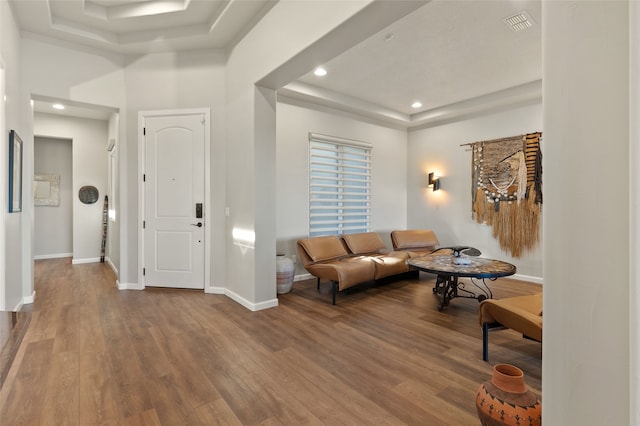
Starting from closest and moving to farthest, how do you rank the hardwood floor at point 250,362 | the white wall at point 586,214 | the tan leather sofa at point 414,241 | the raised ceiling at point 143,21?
the white wall at point 586,214
the hardwood floor at point 250,362
the raised ceiling at point 143,21
the tan leather sofa at point 414,241

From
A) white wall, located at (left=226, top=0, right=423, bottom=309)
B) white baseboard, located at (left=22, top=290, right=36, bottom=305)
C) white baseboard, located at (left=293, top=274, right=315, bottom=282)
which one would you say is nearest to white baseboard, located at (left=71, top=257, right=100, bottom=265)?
white baseboard, located at (left=22, top=290, right=36, bottom=305)

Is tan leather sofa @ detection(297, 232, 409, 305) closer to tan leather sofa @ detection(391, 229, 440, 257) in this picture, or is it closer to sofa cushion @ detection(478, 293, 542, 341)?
tan leather sofa @ detection(391, 229, 440, 257)

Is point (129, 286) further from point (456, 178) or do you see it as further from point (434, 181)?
point (456, 178)

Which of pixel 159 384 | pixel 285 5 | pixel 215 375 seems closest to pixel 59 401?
pixel 159 384

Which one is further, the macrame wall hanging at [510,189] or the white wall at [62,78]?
the macrame wall hanging at [510,189]

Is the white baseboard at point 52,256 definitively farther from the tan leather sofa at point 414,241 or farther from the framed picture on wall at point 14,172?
the tan leather sofa at point 414,241

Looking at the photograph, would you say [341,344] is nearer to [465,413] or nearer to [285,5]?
[465,413]

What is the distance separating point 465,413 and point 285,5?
141 inches

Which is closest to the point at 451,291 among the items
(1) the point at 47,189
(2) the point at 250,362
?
(2) the point at 250,362

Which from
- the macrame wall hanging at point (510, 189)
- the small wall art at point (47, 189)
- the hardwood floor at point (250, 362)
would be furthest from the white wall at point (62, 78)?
the macrame wall hanging at point (510, 189)

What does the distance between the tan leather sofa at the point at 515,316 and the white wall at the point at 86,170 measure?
731cm

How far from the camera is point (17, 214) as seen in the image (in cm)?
348

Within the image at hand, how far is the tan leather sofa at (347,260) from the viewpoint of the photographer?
3.98 meters

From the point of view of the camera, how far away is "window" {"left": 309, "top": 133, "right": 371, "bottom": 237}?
5.45 m
